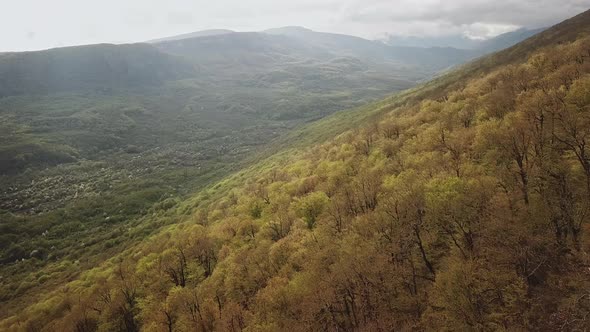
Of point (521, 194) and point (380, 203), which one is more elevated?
point (521, 194)

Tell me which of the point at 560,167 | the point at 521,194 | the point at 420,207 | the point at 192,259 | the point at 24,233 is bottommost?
the point at 24,233

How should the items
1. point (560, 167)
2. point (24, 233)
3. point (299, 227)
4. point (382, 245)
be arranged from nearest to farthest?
point (560, 167) < point (382, 245) < point (299, 227) < point (24, 233)

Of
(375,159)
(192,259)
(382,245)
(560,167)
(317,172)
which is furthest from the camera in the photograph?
(317,172)

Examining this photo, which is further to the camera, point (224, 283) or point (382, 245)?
point (224, 283)

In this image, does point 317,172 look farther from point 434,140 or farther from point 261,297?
point 261,297

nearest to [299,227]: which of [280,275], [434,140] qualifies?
[280,275]

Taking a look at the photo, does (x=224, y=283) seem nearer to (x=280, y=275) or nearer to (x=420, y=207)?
(x=280, y=275)

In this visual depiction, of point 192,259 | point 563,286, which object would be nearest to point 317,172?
point 192,259
